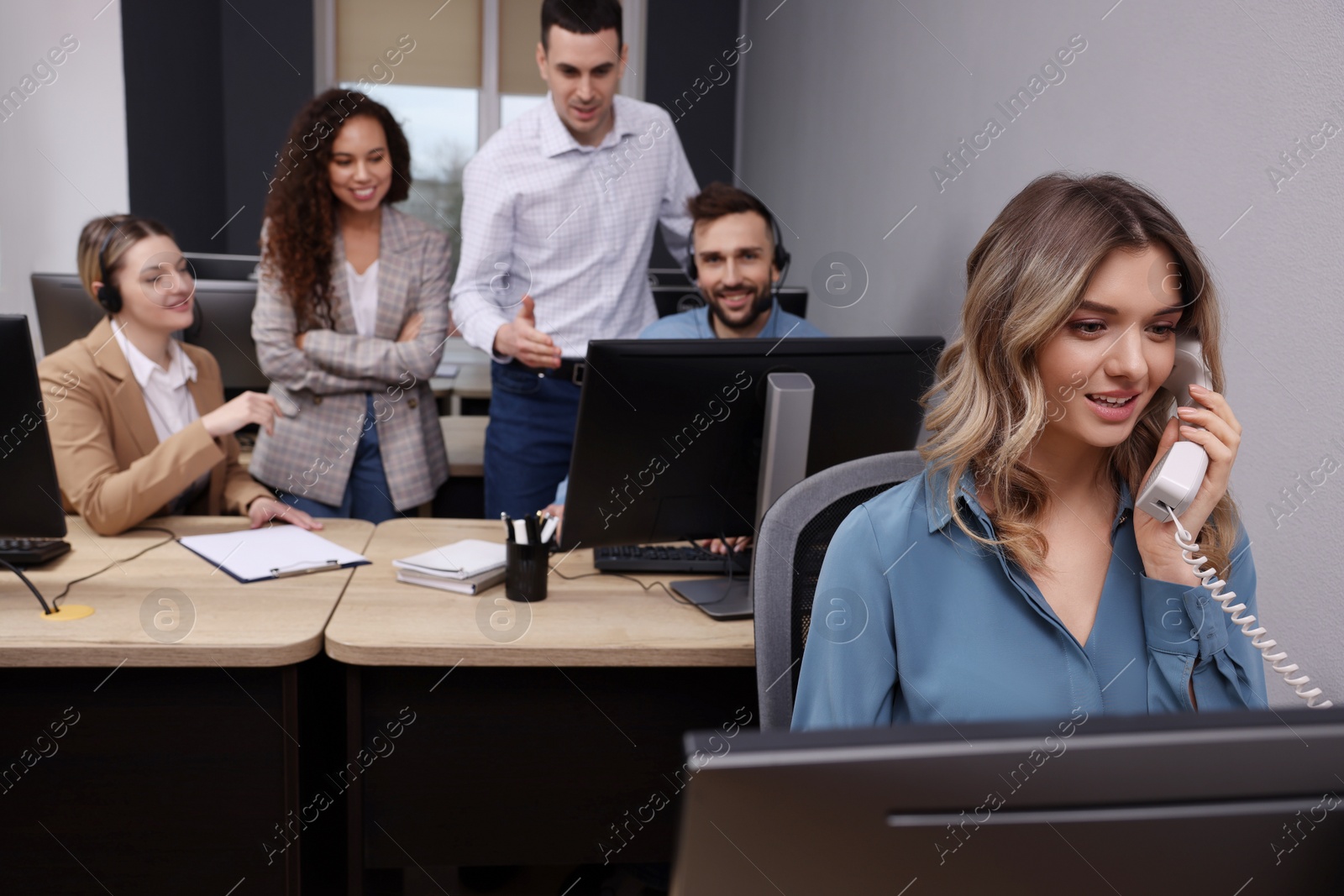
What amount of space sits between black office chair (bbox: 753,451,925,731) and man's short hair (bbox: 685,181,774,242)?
3.93 ft

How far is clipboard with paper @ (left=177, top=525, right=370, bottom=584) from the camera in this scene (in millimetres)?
1857

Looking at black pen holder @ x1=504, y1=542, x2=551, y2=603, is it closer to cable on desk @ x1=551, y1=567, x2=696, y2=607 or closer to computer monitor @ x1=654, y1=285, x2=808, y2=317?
cable on desk @ x1=551, y1=567, x2=696, y2=607

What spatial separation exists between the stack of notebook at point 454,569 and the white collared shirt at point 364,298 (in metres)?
0.86

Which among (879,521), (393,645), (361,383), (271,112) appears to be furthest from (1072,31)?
(271,112)

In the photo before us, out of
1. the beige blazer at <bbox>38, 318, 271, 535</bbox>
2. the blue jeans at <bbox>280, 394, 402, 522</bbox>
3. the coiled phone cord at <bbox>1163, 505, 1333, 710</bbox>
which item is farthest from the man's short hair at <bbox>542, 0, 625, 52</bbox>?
the coiled phone cord at <bbox>1163, 505, 1333, 710</bbox>

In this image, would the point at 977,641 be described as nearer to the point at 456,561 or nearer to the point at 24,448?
the point at 456,561

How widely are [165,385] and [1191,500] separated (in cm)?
210

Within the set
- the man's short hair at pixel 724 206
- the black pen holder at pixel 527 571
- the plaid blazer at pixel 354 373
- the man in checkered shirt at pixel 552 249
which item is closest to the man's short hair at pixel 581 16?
the man in checkered shirt at pixel 552 249

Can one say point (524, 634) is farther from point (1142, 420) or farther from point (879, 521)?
point (1142, 420)

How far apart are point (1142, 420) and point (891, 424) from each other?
0.58 meters

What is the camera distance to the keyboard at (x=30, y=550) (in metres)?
1.85

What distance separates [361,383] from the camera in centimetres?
251

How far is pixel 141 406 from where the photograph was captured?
2209 mm

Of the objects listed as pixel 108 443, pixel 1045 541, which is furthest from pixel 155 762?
pixel 1045 541
